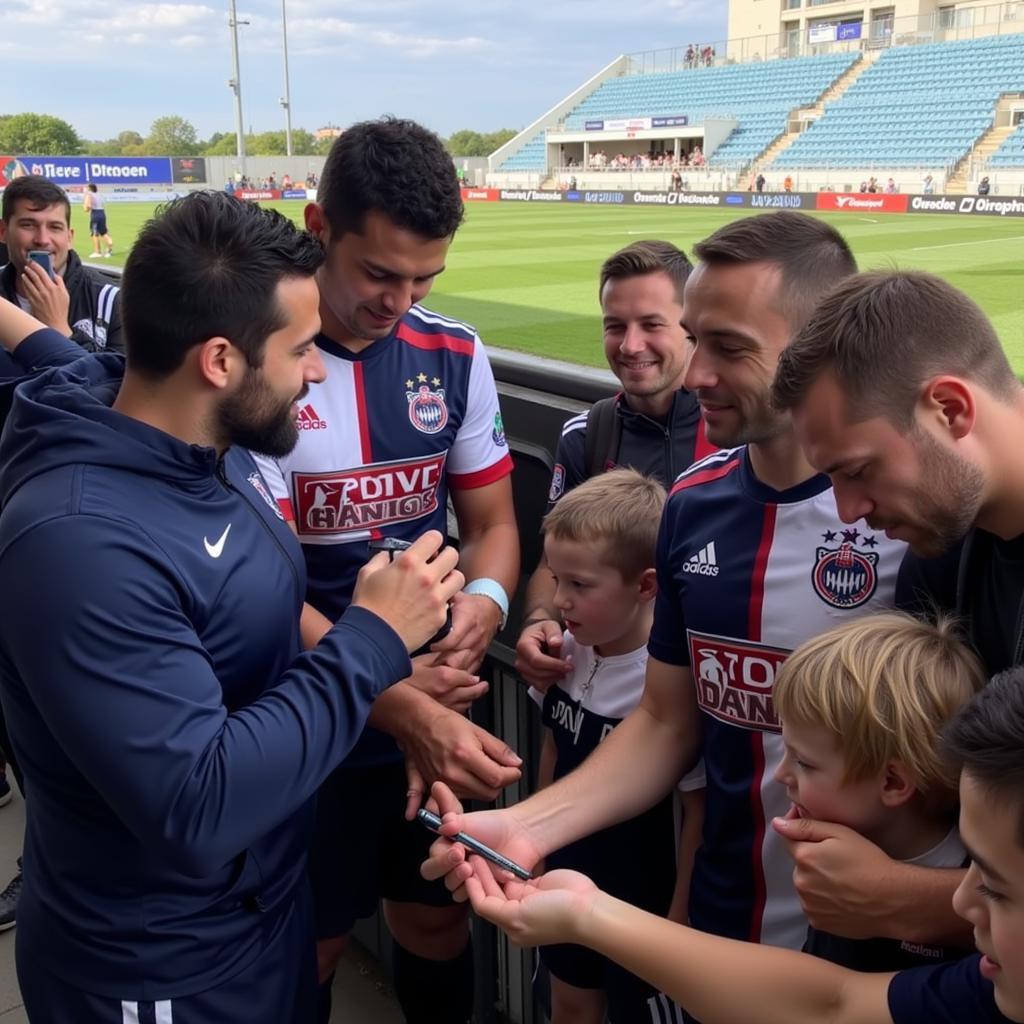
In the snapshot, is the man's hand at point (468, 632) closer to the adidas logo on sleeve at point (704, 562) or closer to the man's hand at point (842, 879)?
the adidas logo on sleeve at point (704, 562)

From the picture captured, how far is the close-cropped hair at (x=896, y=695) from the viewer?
4.60ft

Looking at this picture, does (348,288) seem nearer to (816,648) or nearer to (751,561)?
(751,561)

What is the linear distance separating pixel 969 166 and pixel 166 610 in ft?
103

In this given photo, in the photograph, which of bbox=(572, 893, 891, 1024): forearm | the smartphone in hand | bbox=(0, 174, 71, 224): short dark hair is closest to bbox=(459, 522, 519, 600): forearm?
bbox=(572, 893, 891, 1024): forearm

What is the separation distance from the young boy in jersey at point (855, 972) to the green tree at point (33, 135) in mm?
71565

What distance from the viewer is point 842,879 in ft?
4.53

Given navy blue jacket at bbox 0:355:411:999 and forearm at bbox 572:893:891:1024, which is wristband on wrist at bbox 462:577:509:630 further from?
forearm at bbox 572:893:891:1024

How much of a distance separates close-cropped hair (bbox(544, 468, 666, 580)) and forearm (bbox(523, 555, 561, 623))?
0.33m

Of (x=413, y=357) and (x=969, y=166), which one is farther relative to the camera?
(x=969, y=166)

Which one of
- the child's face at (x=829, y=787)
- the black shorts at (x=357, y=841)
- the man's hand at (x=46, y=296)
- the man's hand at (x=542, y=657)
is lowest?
the black shorts at (x=357, y=841)

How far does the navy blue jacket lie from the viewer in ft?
4.49

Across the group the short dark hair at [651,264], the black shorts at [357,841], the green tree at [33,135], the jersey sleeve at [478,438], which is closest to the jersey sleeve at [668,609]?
the jersey sleeve at [478,438]

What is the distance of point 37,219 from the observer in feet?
→ 14.9

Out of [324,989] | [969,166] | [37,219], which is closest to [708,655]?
[324,989]
